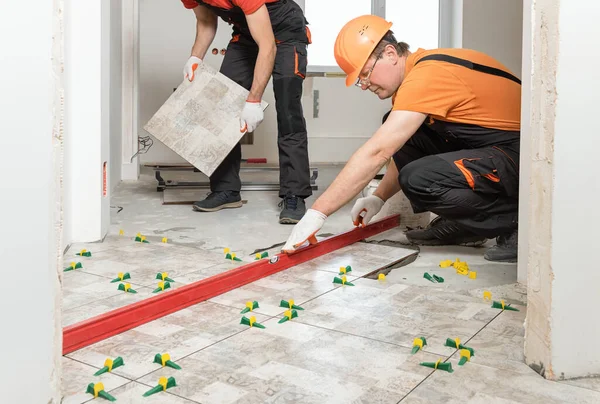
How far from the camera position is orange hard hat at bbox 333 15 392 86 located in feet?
7.96

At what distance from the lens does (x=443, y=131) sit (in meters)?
2.62

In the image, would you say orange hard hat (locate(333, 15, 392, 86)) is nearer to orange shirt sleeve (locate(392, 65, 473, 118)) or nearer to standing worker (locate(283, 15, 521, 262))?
standing worker (locate(283, 15, 521, 262))

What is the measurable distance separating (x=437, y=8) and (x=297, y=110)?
307cm

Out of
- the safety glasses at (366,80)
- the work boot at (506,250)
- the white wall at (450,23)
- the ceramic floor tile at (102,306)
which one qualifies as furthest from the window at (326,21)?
the ceramic floor tile at (102,306)

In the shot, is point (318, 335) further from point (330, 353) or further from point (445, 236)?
point (445, 236)

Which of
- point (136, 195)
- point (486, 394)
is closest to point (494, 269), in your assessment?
point (486, 394)

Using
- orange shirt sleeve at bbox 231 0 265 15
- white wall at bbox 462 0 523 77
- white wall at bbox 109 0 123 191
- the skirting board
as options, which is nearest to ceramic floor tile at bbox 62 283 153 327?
the skirting board

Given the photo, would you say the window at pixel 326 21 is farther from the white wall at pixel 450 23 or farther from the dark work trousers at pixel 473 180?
the dark work trousers at pixel 473 180

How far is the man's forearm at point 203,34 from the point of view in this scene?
365 cm

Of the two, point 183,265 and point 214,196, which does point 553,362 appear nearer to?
point 183,265

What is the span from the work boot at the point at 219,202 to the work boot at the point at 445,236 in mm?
1193

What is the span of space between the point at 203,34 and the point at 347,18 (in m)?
2.58

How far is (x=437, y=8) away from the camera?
19.5 feet

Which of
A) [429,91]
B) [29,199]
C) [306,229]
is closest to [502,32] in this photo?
[429,91]
